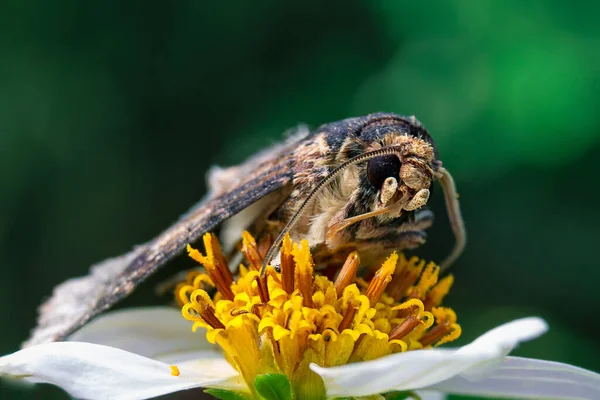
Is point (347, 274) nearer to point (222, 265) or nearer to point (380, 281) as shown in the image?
point (380, 281)

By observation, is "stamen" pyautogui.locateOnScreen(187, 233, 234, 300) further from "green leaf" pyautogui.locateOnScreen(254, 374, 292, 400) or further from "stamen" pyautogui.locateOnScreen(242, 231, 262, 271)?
"green leaf" pyautogui.locateOnScreen(254, 374, 292, 400)

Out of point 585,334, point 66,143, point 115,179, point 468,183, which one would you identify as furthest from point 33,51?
point 585,334

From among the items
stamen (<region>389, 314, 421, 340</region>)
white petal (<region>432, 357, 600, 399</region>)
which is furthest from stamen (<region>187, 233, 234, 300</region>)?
white petal (<region>432, 357, 600, 399</region>)

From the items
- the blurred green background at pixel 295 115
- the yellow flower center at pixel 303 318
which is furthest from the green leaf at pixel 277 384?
the blurred green background at pixel 295 115

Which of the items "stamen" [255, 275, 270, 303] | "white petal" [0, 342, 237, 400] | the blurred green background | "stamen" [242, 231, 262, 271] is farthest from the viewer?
the blurred green background

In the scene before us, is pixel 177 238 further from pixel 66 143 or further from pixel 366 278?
pixel 66 143

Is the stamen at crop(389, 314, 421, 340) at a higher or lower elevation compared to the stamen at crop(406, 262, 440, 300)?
lower

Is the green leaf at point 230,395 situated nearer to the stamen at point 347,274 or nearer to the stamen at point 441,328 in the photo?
the stamen at point 347,274
